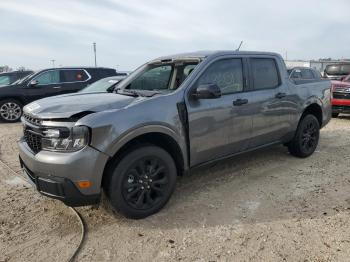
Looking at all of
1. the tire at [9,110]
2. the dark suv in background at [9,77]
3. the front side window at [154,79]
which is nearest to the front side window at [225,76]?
the front side window at [154,79]

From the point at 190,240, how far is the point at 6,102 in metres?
9.75

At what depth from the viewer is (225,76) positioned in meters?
4.66

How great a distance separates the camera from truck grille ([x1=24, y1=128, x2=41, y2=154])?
3699 millimetres

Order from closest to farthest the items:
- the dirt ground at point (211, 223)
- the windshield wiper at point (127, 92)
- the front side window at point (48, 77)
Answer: the dirt ground at point (211, 223), the windshield wiper at point (127, 92), the front side window at point (48, 77)

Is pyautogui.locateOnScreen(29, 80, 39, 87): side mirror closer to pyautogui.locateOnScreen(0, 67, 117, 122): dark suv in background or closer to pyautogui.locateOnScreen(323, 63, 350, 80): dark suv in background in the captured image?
pyautogui.locateOnScreen(0, 67, 117, 122): dark suv in background

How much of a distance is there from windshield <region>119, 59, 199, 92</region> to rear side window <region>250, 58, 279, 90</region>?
1.04 m

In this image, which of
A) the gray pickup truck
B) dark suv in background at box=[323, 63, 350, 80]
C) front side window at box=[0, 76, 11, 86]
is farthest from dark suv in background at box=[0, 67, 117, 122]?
dark suv in background at box=[323, 63, 350, 80]

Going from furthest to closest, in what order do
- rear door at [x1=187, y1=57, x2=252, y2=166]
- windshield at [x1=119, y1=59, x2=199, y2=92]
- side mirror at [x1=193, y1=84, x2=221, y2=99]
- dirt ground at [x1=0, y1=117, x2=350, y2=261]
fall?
windshield at [x1=119, y1=59, x2=199, y2=92] < rear door at [x1=187, y1=57, x2=252, y2=166] < side mirror at [x1=193, y1=84, x2=221, y2=99] < dirt ground at [x1=0, y1=117, x2=350, y2=261]

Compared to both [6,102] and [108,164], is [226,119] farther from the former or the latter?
[6,102]

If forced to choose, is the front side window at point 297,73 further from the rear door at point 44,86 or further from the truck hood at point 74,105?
the rear door at point 44,86

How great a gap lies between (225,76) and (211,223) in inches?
76.0

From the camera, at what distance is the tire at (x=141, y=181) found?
3.63 m

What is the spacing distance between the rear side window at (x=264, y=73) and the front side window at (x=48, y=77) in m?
8.37

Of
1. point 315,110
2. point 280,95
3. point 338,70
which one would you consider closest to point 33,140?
point 280,95
